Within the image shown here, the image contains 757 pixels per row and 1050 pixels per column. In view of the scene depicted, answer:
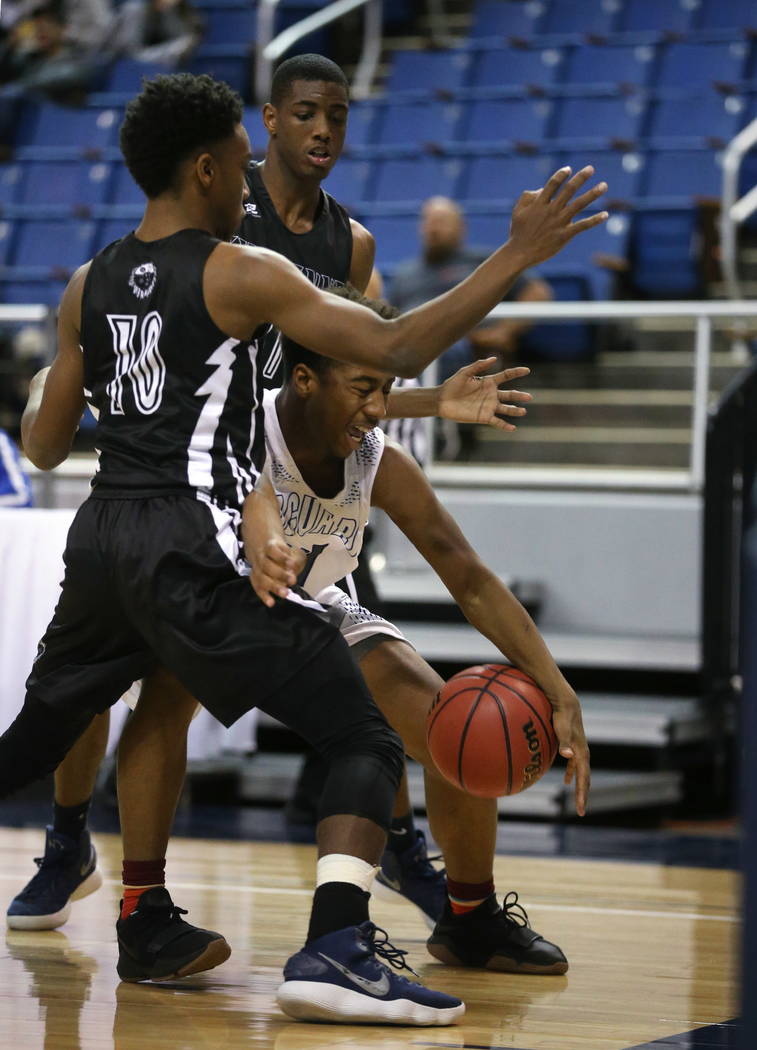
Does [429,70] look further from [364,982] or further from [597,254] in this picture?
[364,982]

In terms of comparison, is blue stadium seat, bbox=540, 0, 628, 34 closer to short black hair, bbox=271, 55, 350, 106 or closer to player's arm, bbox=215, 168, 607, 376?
short black hair, bbox=271, 55, 350, 106

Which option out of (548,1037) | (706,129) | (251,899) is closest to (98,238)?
(706,129)

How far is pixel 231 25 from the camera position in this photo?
12570 mm

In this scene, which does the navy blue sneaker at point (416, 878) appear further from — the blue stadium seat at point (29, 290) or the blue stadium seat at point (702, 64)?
the blue stadium seat at point (702, 64)

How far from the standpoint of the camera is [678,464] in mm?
8125

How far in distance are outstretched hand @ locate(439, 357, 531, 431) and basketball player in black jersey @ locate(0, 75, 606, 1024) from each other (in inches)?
12.6

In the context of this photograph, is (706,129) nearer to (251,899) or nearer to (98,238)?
(98,238)

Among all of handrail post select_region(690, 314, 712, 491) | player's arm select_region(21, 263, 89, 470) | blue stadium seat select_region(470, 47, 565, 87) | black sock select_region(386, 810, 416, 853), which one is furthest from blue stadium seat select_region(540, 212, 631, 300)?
player's arm select_region(21, 263, 89, 470)

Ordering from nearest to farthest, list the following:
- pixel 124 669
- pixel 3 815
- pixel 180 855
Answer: pixel 124 669 < pixel 180 855 < pixel 3 815

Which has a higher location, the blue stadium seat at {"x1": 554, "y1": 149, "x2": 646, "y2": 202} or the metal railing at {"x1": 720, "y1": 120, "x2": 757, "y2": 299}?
the blue stadium seat at {"x1": 554, "y1": 149, "x2": 646, "y2": 202}

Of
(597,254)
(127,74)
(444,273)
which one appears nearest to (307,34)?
(127,74)

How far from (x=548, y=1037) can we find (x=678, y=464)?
5513 mm

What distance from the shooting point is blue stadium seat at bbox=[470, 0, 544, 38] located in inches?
458

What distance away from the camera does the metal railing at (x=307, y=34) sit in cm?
1146
